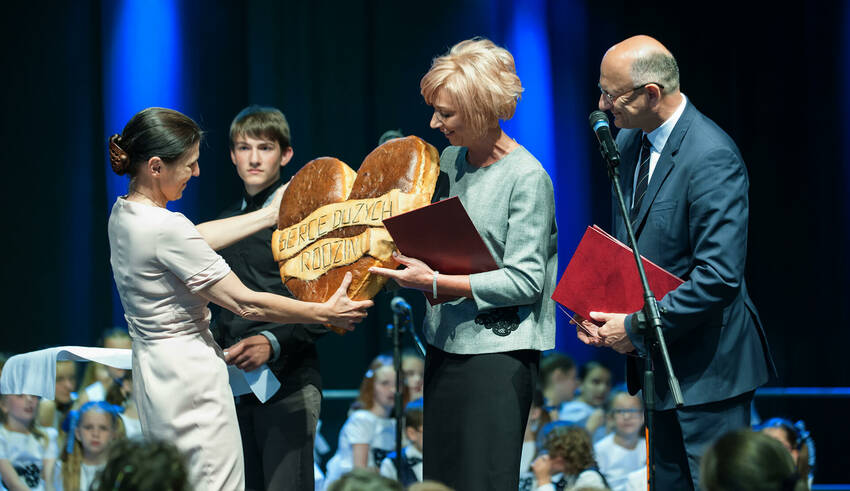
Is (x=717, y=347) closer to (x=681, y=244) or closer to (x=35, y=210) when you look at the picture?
(x=681, y=244)

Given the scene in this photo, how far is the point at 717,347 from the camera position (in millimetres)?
2225

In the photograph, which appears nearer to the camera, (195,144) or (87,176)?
(195,144)

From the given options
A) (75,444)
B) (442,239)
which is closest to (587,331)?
(442,239)

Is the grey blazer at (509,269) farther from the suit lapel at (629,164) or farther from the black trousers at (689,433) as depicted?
the black trousers at (689,433)

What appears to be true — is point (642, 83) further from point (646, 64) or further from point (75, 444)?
point (75, 444)

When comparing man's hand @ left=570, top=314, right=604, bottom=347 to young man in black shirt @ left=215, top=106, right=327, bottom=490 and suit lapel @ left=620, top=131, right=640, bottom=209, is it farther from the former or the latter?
young man in black shirt @ left=215, top=106, right=327, bottom=490

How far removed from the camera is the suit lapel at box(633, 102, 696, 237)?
229 cm

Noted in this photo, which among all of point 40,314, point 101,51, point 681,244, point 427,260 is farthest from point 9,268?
point 681,244

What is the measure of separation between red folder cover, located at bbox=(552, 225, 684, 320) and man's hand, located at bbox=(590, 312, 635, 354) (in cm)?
3

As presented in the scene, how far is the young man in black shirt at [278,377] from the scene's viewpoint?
270 centimetres

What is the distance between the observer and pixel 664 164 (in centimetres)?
230

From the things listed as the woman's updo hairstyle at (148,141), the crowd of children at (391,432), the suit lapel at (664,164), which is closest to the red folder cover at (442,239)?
the suit lapel at (664,164)

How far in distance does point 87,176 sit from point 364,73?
1.84 m

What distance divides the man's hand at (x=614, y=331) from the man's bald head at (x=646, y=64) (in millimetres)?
581
